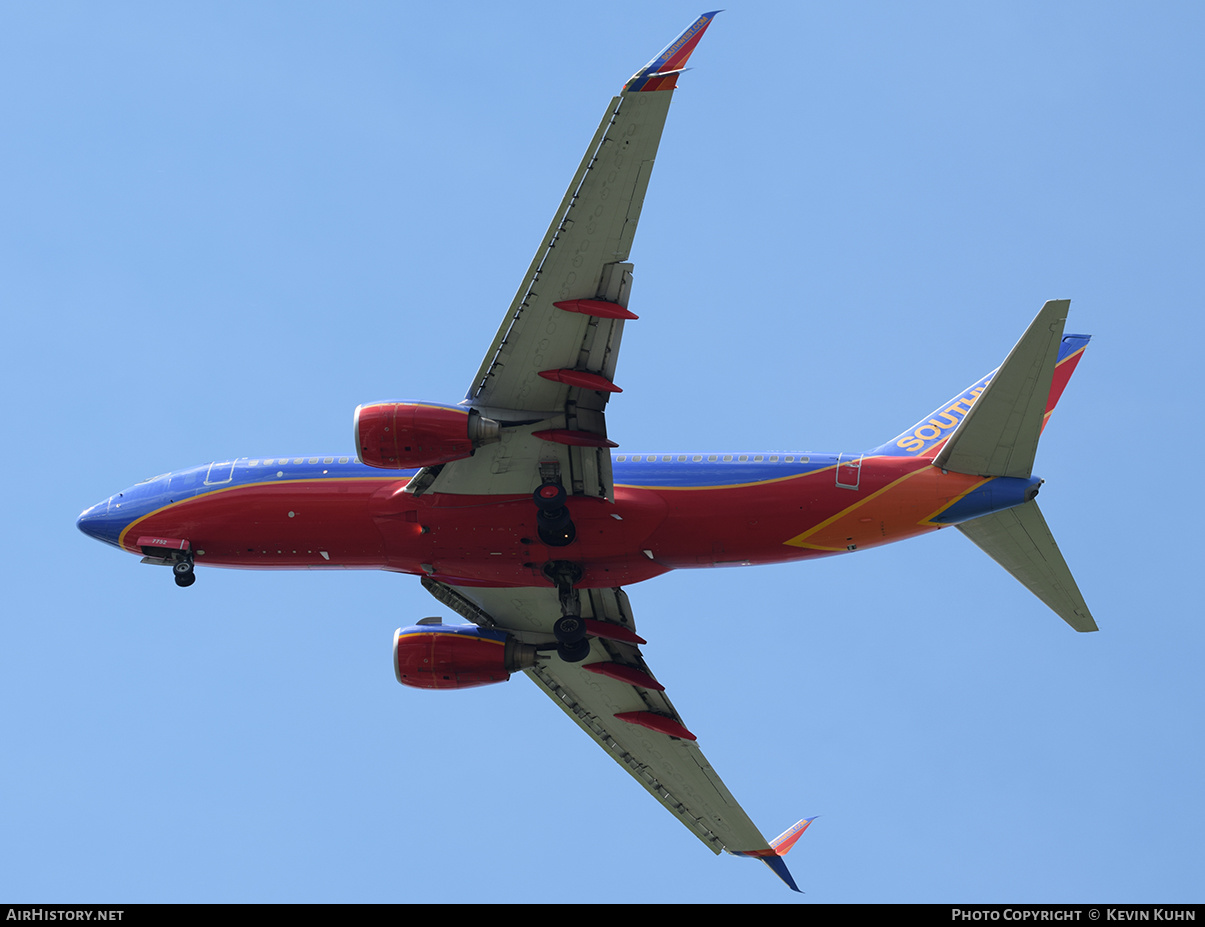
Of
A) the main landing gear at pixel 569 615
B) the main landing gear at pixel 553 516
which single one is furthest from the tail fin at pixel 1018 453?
the main landing gear at pixel 569 615

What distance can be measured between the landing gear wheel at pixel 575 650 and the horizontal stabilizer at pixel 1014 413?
10066 mm

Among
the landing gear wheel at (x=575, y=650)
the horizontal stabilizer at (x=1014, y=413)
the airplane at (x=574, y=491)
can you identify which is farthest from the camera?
the landing gear wheel at (x=575, y=650)

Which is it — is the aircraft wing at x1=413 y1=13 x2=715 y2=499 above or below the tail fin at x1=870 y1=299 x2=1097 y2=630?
above

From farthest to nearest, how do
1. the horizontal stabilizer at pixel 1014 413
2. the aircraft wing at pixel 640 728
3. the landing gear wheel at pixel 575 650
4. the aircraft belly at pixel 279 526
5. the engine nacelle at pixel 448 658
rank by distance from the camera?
the aircraft wing at pixel 640 728 < the engine nacelle at pixel 448 658 < the landing gear wheel at pixel 575 650 < the aircraft belly at pixel 279 526 < the horizontal stabilizer at pixel 1014 413

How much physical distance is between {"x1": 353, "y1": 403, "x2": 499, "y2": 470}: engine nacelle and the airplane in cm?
4

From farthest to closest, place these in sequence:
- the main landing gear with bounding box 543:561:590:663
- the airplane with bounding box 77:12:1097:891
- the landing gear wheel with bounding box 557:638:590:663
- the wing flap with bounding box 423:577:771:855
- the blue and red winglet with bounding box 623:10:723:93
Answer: the wing flap with bounding box 423:577:771:855 → the landing gear wheel with bounding box 557:638:590:663 → the main landing gear with bounding box 543:561:590:663 → the airplane with bounding box 77:12:1097:891 → the blue and red winglet with bounding box 623:10:723:93

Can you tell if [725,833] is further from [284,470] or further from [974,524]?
[284,470]

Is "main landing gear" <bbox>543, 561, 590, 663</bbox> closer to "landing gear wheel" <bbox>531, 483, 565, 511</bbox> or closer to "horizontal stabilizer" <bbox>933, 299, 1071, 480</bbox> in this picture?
"landing gear wheel" <bbox>531, 483, 565, 511</bbox>

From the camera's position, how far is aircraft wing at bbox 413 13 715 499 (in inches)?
1020

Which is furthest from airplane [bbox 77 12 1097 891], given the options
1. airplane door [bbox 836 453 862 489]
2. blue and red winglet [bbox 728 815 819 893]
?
blue and red winglet [bbox 728 815 819 893]

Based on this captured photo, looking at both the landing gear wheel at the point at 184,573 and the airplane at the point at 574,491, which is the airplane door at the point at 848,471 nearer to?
the airplane at the point at 574,491

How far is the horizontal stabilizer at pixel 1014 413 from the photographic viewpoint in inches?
1145
